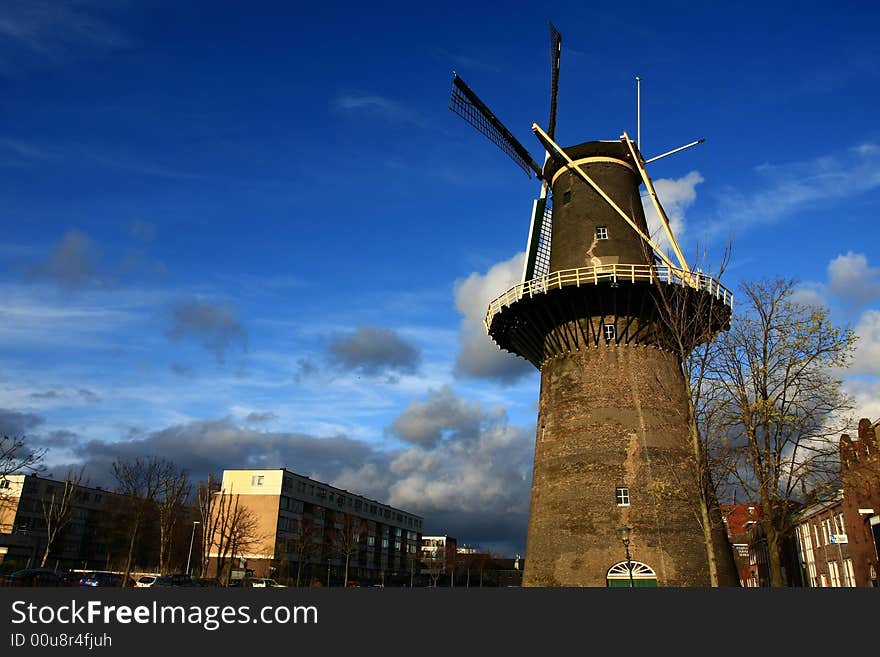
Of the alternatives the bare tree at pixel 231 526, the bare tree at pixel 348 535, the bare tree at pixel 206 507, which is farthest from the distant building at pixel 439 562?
the bare tree at pixel 206 507

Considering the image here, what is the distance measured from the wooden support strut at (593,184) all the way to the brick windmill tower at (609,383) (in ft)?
0.29

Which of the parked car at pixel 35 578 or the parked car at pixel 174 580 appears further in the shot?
the parked car at pixel 174 580

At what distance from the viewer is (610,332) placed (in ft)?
93.8

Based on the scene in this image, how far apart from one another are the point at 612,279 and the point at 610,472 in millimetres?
8126

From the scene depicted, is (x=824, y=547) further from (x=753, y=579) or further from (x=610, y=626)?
(x=610, y=626)

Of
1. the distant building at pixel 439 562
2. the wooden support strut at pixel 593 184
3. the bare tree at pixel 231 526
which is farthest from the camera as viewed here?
the distant building at pixel 439 562

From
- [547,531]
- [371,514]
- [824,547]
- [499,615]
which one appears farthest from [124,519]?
[499,615]

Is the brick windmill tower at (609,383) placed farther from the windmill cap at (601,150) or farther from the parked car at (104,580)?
the parked car at (104,580)

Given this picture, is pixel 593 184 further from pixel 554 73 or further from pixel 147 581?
pixel 147 581

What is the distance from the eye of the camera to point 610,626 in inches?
416

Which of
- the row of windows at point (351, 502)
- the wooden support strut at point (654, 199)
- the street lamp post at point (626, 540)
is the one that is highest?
the wooden support strut at point (654, 199)

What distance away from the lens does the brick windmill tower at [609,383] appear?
82.5 feet

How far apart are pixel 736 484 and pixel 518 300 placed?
1275cm

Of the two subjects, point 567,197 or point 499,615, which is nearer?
point 499,615
